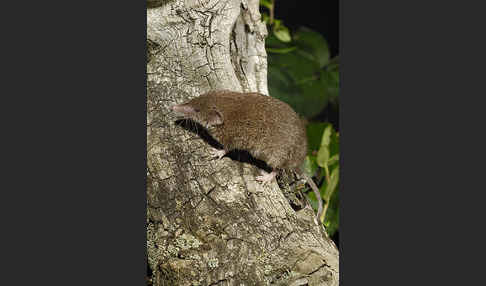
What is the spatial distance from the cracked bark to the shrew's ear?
13cm

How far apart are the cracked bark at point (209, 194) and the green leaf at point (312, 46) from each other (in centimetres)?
118

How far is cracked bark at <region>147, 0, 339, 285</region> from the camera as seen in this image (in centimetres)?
230

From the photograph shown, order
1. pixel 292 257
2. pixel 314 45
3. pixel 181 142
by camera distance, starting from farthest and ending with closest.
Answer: pixel 314 45 → pixel 181 142 → pixel 292 257

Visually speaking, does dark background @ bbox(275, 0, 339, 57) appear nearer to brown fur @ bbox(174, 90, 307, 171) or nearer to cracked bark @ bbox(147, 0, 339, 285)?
cracked bark @ bbox(147, 0, 339, 285)

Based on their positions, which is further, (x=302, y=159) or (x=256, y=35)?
(x=256, y=35)

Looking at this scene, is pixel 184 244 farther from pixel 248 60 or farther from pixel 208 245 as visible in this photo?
pixel 248 60

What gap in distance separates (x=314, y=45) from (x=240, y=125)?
1829 mm

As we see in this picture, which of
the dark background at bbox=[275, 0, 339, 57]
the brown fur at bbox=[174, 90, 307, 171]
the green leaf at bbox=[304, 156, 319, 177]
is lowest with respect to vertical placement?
the green leaf at bbox=[304, 156, 319, 177]

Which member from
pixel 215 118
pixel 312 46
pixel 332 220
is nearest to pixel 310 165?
pixel 332 220

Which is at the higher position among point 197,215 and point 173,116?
point 173,116

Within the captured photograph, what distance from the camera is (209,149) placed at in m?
2.75

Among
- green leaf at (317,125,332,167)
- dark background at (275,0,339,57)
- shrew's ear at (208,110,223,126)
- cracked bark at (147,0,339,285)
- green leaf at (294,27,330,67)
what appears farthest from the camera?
green leaf at (294,27,330,67)

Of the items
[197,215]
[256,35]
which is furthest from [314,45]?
[197,215]

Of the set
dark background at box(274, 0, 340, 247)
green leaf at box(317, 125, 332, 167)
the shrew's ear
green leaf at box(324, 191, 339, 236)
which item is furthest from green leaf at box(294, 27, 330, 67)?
the shrew's ear
